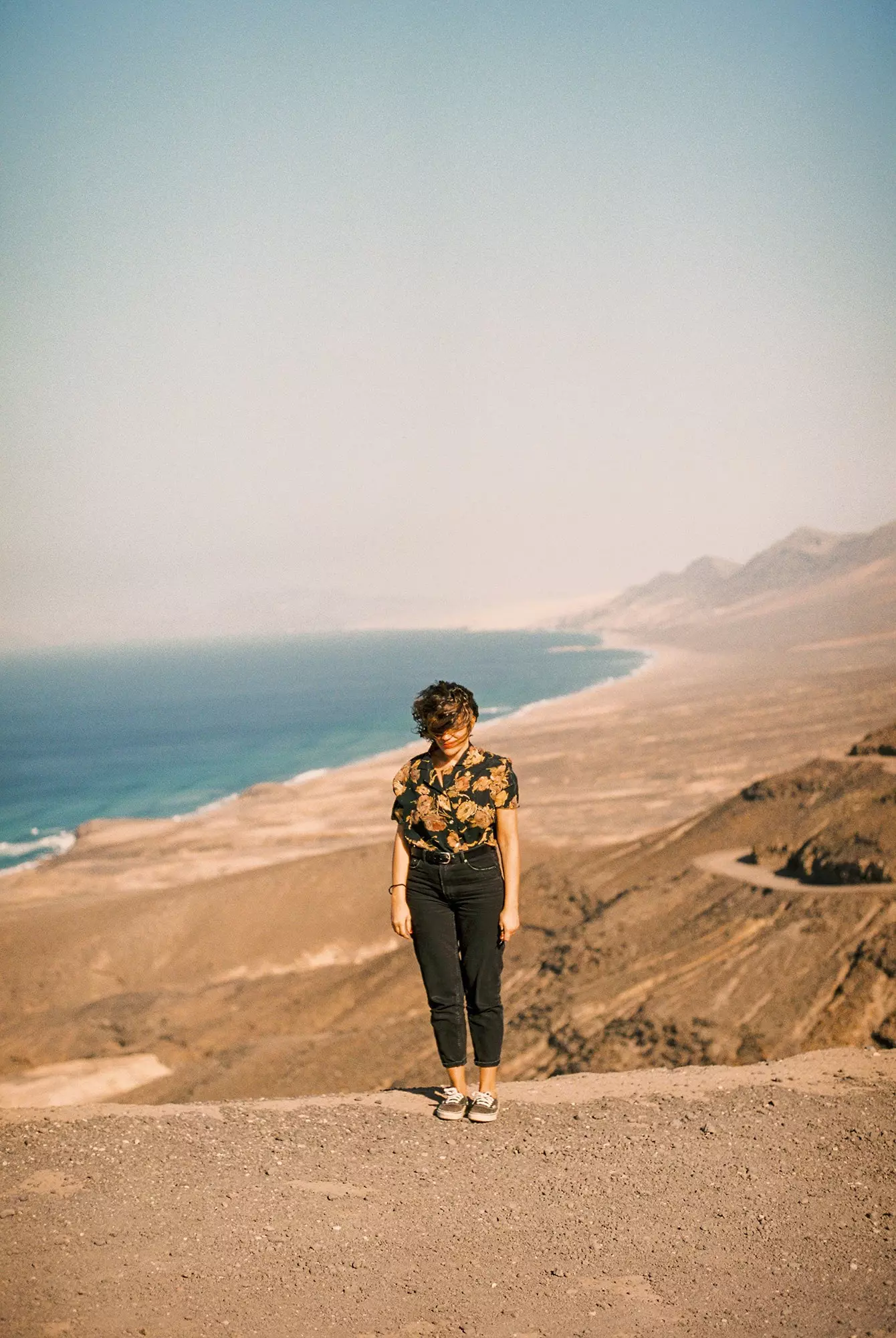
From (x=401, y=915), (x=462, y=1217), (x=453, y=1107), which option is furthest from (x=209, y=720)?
(x=462, y=1217)

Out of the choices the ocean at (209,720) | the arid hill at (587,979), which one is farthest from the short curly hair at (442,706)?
the ocean at (209,720)

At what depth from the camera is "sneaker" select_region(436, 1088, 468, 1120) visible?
16.5ft

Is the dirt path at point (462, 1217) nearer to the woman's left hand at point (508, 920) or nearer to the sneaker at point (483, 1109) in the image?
the sneaker at point (483, 1109)

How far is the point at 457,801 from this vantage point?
4.60 meters

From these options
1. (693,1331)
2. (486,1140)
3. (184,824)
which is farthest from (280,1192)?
(184,824)

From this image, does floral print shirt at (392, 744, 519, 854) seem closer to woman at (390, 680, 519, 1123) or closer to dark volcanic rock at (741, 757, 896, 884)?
woman at (390, 680, 519, 1123)

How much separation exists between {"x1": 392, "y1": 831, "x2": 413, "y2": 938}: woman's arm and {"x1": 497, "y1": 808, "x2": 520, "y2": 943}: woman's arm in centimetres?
42

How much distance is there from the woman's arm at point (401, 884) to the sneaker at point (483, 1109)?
890 mm

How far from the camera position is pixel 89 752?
70.0 meters

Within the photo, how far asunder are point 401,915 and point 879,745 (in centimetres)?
1844

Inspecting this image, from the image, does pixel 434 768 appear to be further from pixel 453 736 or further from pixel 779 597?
pixel 779 597

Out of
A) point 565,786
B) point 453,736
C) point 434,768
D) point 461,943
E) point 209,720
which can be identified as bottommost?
point 565,786

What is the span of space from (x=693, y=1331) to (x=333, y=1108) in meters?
2.42

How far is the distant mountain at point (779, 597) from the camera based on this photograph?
4050 inches
